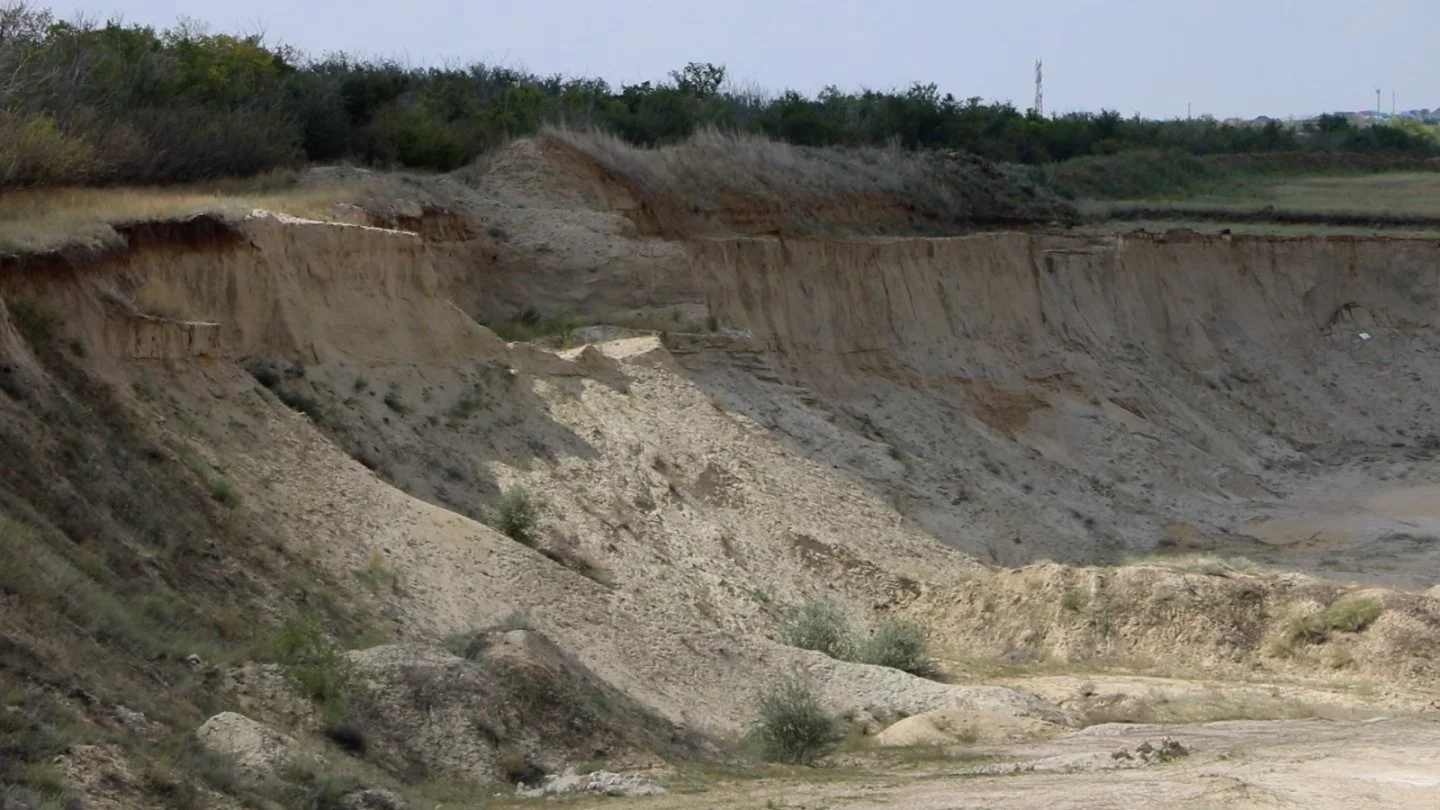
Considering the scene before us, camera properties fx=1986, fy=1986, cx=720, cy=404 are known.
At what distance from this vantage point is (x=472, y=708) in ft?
46.8

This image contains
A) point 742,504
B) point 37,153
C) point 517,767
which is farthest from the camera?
point 742,504

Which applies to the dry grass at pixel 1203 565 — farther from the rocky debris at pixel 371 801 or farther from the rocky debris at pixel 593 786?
the rocky debris at pixel 371 801

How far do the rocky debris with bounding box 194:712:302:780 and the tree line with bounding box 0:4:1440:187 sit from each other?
1023 cm

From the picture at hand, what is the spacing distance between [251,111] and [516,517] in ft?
36.1

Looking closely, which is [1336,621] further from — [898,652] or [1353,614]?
[898,652]

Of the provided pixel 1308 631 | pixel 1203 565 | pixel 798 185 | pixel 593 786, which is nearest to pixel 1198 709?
pixel 1308 631

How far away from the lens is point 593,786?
1359cm

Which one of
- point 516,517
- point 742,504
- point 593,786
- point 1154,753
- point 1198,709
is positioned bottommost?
point 1198,709

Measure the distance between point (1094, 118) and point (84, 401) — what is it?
60.9 metres

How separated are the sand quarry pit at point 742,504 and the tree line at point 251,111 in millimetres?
2715

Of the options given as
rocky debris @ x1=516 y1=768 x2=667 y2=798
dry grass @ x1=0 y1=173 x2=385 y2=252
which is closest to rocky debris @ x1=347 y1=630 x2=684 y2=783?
rocky debris @ x1=516 y1=768 x2=667 y2=798

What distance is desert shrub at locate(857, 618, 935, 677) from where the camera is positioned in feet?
65.6

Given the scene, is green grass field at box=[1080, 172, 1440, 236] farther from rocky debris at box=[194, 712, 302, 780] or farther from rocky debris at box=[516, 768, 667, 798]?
rocky debris at box=[194, 712, 302, 780]

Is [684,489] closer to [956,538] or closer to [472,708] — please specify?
[956,538]
